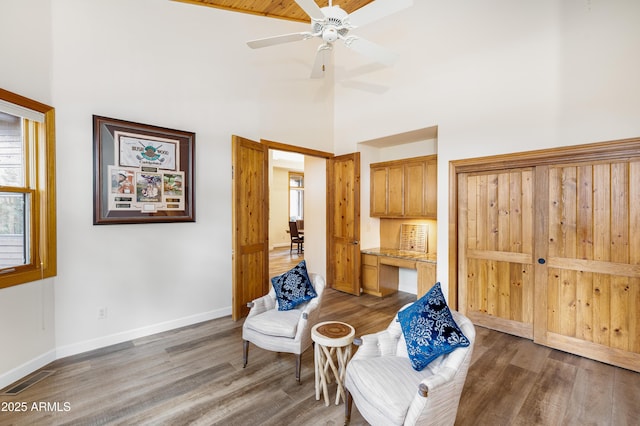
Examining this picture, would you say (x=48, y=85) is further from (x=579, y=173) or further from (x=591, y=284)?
(x=591, y=284)

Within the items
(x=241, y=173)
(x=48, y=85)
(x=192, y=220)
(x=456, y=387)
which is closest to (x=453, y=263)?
(x=456, y=387)

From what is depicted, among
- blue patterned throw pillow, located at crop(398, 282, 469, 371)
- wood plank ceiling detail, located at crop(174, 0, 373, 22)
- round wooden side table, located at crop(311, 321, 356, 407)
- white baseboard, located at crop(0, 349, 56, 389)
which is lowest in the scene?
white baseboard, located at crop(0, 349, 56, 389)

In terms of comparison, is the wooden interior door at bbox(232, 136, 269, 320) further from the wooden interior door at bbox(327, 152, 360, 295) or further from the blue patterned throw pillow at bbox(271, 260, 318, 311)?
the wooden interior door at bbox(327, 152, 360, 295)

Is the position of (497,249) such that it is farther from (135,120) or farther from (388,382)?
(135,120)

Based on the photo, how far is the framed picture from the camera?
2.90 meters

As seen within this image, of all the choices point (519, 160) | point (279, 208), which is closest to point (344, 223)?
point (519, 160)

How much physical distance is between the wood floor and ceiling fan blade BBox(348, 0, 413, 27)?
9.98 feet

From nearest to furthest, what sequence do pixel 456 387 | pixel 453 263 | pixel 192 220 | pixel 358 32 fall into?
pixel 456 387
pixel 192 220
pixel 453 263
pixel 358 32

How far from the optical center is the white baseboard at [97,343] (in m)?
2.38

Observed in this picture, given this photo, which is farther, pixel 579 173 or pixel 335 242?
pixel 335 242

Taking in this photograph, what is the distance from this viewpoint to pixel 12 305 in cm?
238

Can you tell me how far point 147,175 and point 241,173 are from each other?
3.37 ft

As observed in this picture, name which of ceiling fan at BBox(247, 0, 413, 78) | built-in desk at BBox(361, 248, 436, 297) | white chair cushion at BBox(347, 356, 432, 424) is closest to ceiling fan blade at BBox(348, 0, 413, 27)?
ceiling fan at BBox(247, 0, 413, 78)

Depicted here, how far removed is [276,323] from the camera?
251 centimetres
